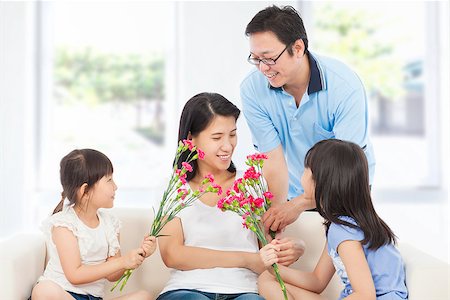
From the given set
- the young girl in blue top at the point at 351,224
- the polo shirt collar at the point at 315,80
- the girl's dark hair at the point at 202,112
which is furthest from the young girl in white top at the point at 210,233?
the polo shirt collar at the point at 315,80

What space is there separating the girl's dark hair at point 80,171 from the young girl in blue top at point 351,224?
0.66 metres

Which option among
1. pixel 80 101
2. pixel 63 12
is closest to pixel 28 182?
pixel 80 101

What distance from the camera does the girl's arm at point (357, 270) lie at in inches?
84.6

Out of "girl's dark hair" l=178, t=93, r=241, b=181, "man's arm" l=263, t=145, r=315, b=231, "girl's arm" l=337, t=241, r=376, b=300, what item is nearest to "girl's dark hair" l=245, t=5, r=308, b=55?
"girl's dark hair" l=178, t=93, r=241, b=181

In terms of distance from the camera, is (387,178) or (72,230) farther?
(387,178)

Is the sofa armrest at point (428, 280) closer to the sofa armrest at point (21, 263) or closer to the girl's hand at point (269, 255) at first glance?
the girl's hand at point (269, 255)

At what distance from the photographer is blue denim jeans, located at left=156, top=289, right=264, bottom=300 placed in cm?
234

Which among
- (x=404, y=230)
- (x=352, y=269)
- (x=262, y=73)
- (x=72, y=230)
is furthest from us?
(x=404, y=230)

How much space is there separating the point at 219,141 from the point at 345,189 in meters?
0.51

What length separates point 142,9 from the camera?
15.5 feet

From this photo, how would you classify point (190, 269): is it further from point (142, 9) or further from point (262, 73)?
point (142, 9)

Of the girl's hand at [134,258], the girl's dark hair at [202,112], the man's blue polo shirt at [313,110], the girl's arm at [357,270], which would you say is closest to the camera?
the girl's arm at [357,270]

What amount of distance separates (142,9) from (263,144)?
2216 mm

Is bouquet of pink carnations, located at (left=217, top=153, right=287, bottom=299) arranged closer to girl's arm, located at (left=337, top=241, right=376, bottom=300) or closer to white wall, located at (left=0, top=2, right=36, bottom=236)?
girl's arm, located at (left=337, top=241, right=376, bottom=300)
